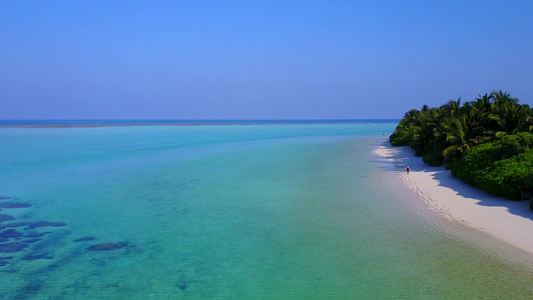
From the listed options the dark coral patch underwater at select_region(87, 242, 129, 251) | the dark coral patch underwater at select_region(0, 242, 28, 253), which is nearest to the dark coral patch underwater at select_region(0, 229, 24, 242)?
the dark coral patch underwater at select_region(0, 242, 28, 253)

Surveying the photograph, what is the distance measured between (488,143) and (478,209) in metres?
8.69

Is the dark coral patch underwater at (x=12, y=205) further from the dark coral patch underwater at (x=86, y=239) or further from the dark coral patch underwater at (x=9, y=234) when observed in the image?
the dark coral patch underwater at (x=86, y=239)

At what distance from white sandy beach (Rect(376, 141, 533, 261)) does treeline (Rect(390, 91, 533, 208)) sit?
0.58 meters

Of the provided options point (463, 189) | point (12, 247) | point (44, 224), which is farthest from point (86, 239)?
point (463, 189)

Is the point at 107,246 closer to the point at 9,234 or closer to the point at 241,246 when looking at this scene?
the point at 9,234

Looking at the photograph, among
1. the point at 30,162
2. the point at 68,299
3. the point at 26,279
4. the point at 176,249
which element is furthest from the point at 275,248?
the point at 30,162

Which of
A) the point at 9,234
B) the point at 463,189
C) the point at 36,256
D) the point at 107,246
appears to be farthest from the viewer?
the point at 463,189

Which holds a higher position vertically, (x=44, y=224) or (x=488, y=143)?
(x=488, y=143)

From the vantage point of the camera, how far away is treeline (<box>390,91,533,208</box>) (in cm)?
1664

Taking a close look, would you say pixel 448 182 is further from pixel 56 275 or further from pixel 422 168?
pixel 56 275

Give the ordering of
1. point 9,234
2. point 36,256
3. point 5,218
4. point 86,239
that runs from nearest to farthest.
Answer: point 36,256 < point 86,239 < point 9,234 < point 5,218

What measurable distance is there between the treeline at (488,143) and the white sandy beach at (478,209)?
1.91 ft

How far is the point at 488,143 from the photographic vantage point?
22.6m

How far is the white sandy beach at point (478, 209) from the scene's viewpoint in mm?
12625
